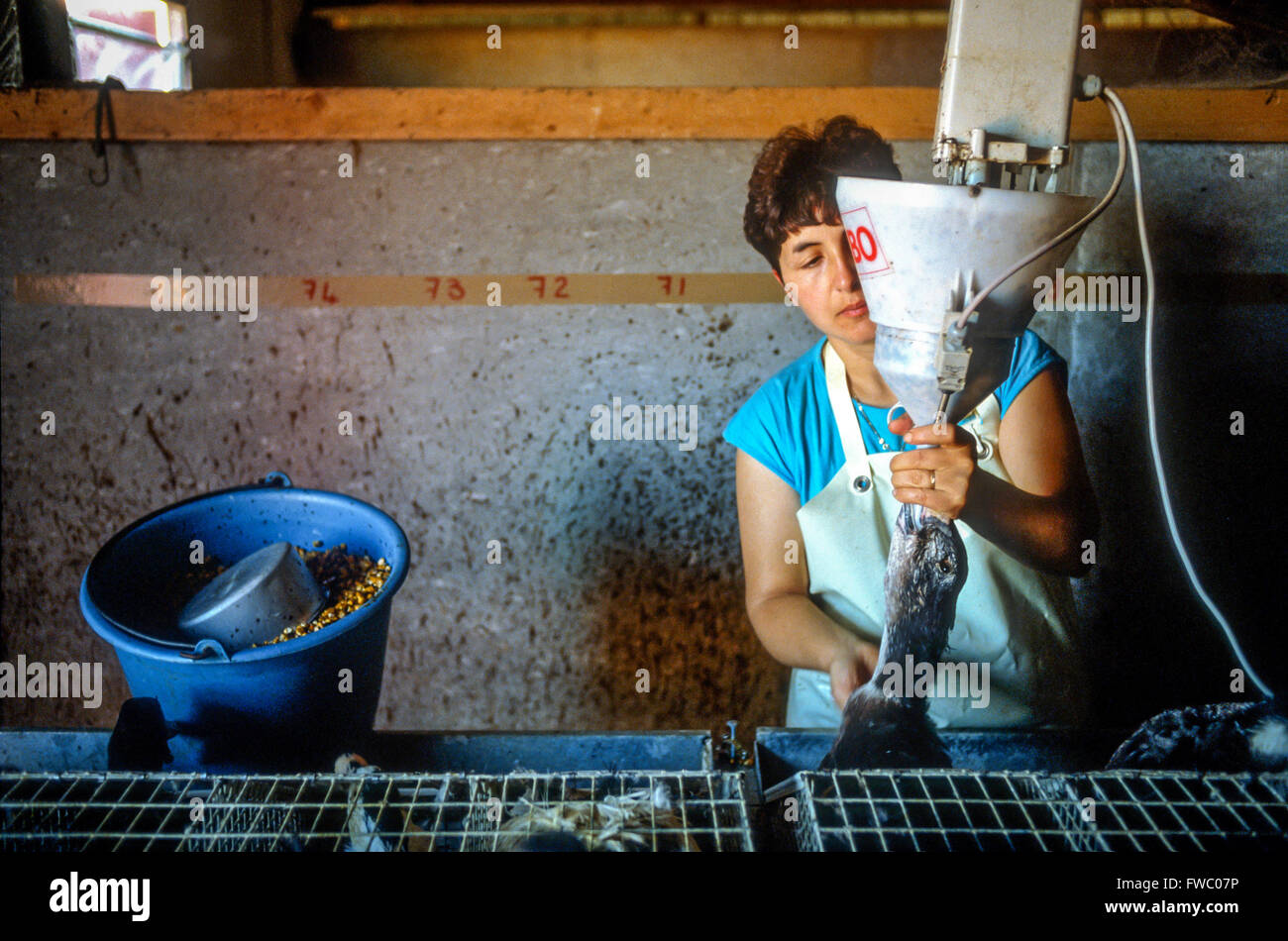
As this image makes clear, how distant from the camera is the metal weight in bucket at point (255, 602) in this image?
3.90 feet

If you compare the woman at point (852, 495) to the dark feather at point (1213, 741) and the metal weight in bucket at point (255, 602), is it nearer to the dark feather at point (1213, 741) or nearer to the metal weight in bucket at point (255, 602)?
the dark feather at point (1213, 741)

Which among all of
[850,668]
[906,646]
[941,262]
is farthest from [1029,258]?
[850,668]

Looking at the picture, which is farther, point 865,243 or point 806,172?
point 806,172

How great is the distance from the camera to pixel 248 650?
1131 millimetres

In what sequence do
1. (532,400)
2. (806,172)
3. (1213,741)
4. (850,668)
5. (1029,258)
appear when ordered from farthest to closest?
(532,400) → (806,172) → (850,668) → (1213,741) → (1029,258)

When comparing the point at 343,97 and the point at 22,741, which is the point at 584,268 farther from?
the point at 22,741

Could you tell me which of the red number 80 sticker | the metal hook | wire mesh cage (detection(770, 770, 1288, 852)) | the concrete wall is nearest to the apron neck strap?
the concrete wall

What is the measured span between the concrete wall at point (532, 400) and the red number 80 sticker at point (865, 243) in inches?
27.4

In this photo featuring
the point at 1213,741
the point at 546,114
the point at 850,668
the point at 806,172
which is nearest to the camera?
the point at 1213,741

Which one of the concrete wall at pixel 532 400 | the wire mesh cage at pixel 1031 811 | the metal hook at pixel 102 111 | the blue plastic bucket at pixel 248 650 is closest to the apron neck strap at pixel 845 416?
the concrete wall at pixel 532 400

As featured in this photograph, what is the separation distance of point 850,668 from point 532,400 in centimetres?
85

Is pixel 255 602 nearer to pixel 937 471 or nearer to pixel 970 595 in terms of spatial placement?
pixel 937 471

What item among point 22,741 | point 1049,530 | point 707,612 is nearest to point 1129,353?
point 1049,530
